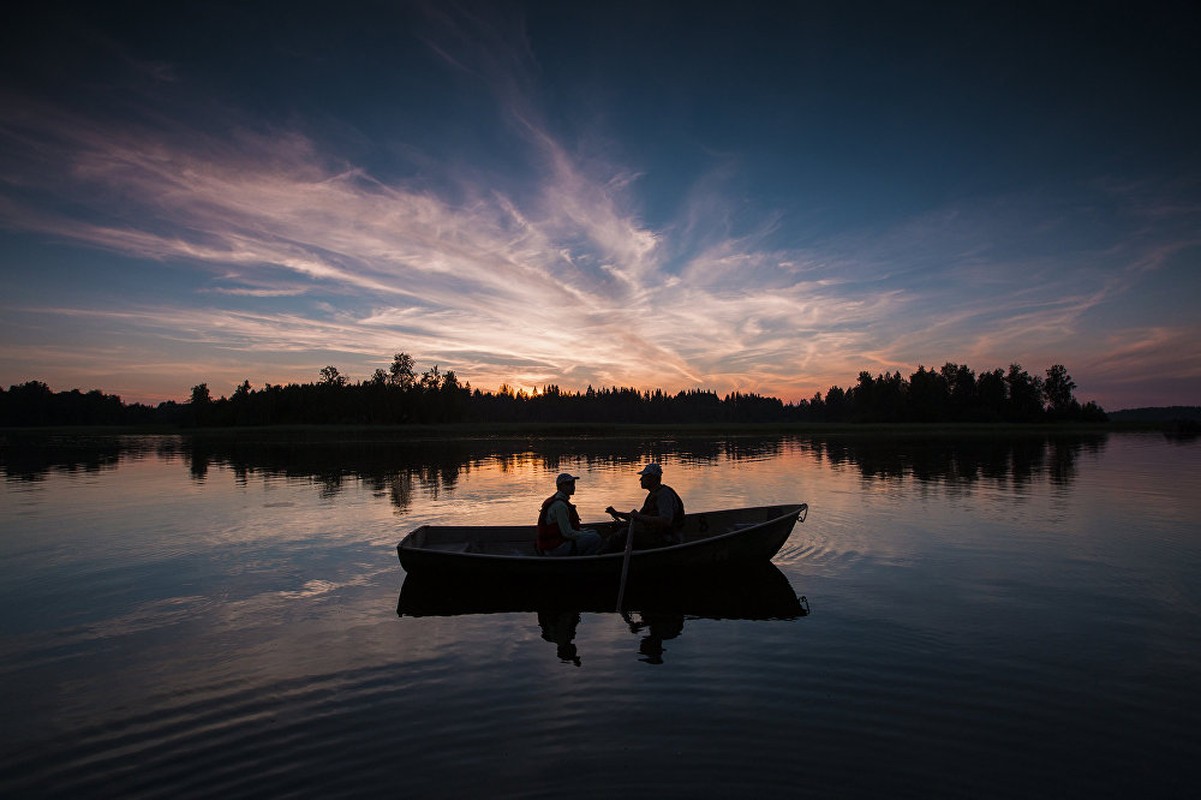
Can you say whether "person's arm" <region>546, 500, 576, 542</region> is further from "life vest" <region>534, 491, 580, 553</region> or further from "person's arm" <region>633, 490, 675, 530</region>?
"person's arm" <region>633, 490, 675, 530</region>

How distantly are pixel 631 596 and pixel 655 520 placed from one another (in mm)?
1707

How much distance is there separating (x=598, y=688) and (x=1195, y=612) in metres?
10.8

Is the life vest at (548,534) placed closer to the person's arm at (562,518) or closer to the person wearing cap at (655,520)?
the person's arm at (562,518)

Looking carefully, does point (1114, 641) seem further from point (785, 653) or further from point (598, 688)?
point (598, 688)

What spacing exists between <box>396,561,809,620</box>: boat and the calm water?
13 centimetres

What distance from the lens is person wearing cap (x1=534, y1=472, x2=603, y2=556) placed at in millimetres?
13617

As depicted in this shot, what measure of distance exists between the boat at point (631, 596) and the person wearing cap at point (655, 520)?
3.13ft

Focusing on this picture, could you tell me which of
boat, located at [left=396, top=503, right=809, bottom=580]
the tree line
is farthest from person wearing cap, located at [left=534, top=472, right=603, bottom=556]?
the tree line

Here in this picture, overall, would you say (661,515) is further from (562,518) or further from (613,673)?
(613,673)

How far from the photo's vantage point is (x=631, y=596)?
12.9m

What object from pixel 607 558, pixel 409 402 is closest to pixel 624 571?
pixel 607 558

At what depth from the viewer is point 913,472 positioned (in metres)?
36.6

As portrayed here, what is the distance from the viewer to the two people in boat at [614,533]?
44.8 feet

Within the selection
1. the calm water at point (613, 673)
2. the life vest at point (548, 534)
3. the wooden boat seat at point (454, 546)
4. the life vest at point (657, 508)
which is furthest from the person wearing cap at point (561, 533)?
the wooden boat seat at point (454, 546)
